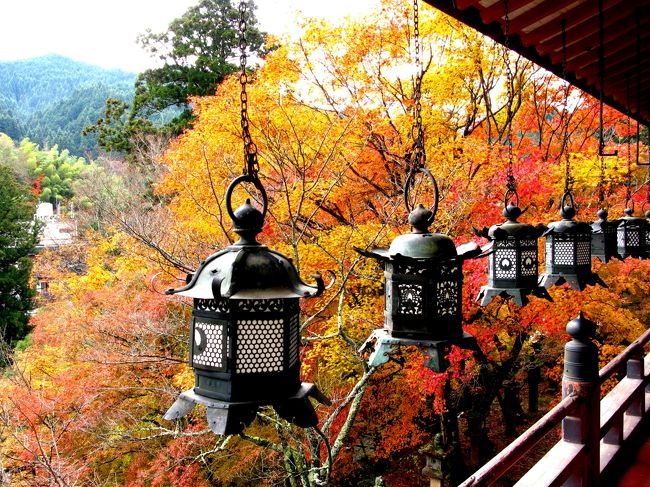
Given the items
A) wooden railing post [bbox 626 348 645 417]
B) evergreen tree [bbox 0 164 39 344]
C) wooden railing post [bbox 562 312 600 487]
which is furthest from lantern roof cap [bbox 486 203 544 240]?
evergreen tree [bbox 0 164 39 344]

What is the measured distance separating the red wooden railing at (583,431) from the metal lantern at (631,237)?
1308 millimetres

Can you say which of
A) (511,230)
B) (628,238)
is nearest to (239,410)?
(511,230)

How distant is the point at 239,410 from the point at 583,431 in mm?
2405

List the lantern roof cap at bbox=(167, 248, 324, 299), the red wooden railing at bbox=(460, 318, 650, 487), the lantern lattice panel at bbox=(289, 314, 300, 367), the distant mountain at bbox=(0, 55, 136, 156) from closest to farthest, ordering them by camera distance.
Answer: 1. the lantern roof cap at bbox=(167, 248, 324, 299)
2. the lantern lattice panel at bbox=(289, 314, 300, 367)
3. the red wooden railing at bbox=(460, 318, 650, 487)
4. the distant mountain at bbox=(0, 55, 136, 156)

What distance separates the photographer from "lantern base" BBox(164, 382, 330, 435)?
69.9 inches

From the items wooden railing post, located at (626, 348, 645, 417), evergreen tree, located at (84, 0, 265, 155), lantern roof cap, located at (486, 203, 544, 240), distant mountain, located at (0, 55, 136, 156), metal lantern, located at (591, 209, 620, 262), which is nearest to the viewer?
lantern roof cap, located at (486, 203, 544, 240)

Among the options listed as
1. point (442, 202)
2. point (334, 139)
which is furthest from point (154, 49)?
point (442, 202)

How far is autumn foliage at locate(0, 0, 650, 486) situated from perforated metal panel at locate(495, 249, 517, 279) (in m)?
Answer: 4.67

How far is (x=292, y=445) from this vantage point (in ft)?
29.5

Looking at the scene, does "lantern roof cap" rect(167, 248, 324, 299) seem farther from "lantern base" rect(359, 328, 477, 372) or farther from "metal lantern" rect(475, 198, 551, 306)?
"metal lantern" rect(475, 198, 551, 306)

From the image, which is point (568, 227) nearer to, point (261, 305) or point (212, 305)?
point (261, 305)

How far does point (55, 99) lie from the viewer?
58.6 meters

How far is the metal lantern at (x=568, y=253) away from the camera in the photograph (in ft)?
13.5

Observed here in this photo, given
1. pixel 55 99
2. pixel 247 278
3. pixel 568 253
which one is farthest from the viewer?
pixel 55 99
